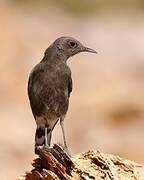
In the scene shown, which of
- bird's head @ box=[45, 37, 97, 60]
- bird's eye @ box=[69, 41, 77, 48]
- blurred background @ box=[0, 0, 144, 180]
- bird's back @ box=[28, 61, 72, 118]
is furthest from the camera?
blurred background @ box=[0, 0, 144, 180]

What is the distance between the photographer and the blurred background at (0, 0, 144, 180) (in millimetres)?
25314

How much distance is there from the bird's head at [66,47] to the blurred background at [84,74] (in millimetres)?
5602

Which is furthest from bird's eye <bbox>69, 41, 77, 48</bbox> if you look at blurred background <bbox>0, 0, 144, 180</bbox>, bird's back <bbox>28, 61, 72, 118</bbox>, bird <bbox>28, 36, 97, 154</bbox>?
blurred background <bbox>0, 0, 144, 180</bbox>

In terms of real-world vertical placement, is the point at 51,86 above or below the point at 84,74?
below

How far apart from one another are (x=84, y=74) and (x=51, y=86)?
1921 cm

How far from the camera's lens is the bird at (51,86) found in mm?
15805

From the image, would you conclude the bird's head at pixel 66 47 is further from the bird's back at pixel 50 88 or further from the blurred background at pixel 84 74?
the blurred background at pixel 84 74

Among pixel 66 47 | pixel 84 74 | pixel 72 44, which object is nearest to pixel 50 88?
pixel 66 47

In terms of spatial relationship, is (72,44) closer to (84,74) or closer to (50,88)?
(50,88)

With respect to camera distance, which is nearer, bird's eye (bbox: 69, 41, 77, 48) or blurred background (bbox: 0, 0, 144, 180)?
bird's eye (bbox: 69, 41, 77, 48)

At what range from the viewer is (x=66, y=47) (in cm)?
1623

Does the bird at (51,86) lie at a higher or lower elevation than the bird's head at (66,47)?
lower

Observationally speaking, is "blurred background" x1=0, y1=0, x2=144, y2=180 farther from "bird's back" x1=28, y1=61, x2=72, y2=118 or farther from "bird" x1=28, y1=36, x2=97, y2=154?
"bird's back" x1=28, y1=61, x2=72, y2=118

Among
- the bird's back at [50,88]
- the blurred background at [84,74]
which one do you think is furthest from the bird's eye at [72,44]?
the blurred background at [84,74]
